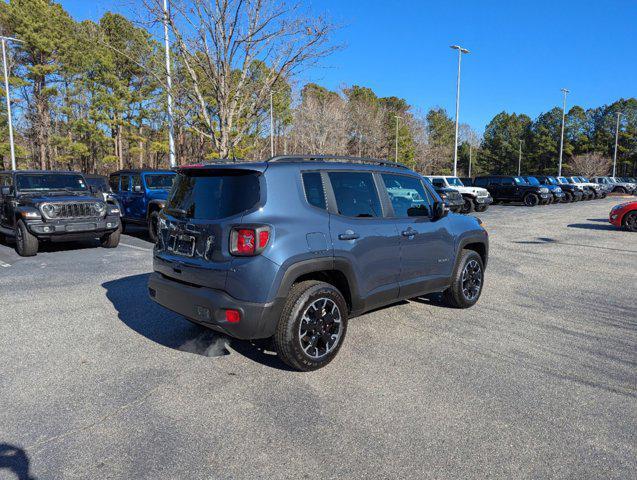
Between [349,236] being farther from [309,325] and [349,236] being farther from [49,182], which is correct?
[49,182]

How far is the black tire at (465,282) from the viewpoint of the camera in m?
5.55

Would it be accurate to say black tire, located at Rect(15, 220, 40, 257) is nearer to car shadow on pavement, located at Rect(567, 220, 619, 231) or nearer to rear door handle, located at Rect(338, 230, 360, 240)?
rear door handle, located at Rect(338, 230, 360, 240)

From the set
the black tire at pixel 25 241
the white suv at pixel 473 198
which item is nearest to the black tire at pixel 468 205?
the white suv at pixel 473 198

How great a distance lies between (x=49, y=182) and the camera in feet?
34.5

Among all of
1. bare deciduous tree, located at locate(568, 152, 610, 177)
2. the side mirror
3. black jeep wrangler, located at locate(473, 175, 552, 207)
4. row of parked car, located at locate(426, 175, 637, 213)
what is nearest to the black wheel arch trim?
the side mirror

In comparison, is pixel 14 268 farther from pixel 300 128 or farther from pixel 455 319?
pixel 300 128

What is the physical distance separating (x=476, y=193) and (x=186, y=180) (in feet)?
65.3

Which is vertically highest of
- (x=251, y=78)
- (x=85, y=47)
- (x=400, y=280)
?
(x=85, y=47)

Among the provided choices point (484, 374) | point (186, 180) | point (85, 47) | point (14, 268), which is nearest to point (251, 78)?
point (14, 268)

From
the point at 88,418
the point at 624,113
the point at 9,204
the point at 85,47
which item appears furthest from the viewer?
the point at 624,113

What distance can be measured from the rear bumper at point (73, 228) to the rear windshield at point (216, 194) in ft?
20.5

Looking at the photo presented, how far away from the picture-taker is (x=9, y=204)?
9930mm

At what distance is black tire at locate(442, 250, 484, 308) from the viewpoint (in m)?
5.55

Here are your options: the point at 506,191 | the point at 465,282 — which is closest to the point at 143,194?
the point at 465,282
